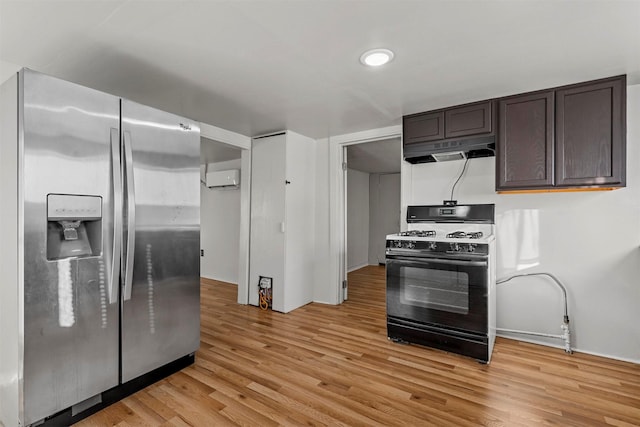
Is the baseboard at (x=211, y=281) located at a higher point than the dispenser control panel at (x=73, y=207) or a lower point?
lower

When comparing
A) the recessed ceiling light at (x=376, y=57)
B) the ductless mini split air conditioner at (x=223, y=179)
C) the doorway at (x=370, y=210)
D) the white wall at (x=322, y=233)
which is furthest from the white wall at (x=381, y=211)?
the recessed ceiling light at (x=376, y=57)

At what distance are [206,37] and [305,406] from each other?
2277 millimetres

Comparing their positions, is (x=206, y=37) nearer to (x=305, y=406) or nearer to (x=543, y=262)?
(x=305, y=406)

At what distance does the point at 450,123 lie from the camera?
2.85 metres

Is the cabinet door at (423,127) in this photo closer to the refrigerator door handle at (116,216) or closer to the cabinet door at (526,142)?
the cabinet door at (526,142)

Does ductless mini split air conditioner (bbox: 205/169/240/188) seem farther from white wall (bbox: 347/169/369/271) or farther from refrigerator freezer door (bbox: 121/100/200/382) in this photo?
refrigerator freezer door (bbox: 121/100/200/382)

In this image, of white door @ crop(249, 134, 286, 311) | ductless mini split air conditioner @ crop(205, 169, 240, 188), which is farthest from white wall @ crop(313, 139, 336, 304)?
ductless mini split air conditioner @ crop(205, 169, 240, 188)

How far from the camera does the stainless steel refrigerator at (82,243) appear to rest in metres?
1.52

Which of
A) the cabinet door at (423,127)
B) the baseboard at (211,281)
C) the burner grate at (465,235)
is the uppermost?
the cabinet door at (423,127)

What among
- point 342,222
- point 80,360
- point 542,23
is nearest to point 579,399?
point 542,23

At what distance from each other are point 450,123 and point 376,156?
227cm

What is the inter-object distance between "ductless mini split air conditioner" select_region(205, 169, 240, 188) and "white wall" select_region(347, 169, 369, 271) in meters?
2.38

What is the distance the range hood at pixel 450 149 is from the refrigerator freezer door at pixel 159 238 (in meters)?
2.03

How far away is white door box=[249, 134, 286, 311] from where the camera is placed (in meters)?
3.70
